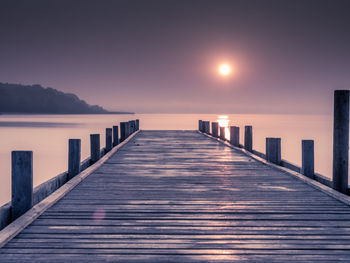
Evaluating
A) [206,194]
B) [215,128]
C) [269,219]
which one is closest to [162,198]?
[206,194]

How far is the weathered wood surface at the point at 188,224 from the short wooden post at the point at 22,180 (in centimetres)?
36

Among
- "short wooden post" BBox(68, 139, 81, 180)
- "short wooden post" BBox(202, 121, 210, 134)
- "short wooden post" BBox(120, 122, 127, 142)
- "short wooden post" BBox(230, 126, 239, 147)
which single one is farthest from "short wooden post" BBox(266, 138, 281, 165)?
"short wooden post" BBox(202, 121, 210, 134)

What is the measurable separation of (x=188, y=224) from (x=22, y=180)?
7.42ft

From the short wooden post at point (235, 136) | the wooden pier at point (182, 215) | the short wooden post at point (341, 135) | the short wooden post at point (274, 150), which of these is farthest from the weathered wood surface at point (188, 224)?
the short wooden post at point (235, 136)

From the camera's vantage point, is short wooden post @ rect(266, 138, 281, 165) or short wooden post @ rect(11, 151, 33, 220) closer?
short wooden post @ rect(11, 151, 33, 220)

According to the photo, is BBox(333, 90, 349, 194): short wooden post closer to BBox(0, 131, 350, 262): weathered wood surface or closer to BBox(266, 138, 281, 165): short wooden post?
BBox(0, 131, 350, 262): weathered wood surface

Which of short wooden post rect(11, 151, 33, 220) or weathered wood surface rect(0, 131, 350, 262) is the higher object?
short wooden post rect(11, 151, 33, 220)

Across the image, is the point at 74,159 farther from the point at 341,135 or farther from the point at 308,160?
the point at 341,135

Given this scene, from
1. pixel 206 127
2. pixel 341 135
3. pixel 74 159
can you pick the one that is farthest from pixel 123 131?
pixel 341 135

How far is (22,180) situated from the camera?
4.57m

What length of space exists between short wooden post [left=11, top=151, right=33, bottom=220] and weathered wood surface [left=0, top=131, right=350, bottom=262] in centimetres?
36

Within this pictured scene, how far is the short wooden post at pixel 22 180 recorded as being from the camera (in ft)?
14.6

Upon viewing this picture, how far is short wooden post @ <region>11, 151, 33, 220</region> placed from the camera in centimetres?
445

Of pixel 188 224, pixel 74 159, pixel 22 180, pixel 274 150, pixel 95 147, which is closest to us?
pixel 188 224
